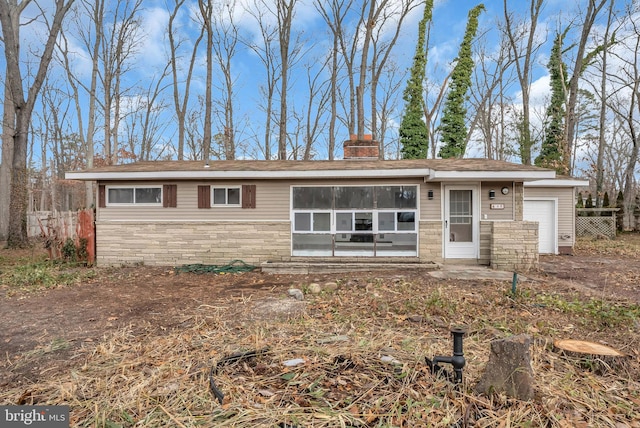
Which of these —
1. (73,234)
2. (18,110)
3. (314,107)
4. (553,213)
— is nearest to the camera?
(73,234)

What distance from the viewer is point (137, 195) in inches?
345

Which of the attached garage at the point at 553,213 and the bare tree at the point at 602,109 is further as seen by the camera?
the bare tree at the point at 602,109

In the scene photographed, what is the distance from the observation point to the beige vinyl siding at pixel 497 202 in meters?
8.30

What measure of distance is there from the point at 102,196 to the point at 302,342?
780cm

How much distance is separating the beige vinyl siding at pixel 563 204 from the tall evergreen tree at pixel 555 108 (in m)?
7.83

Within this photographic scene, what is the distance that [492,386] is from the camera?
2.48 m

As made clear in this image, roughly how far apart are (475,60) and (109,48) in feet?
67.2

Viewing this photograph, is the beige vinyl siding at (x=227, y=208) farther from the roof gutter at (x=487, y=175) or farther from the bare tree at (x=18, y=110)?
the bare tree at (x=18, y=110)

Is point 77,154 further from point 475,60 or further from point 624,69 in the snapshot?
point 624,69

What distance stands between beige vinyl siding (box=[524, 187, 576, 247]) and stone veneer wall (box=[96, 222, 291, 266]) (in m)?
8.19

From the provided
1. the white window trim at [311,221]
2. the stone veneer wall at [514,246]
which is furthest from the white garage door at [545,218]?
the white window trim at [311,221]

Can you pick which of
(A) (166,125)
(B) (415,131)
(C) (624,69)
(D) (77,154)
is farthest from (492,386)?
(D) (77,154)

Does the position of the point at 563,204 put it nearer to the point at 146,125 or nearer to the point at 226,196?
the point at 226,196

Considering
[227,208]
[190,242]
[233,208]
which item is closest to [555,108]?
[233,208]
